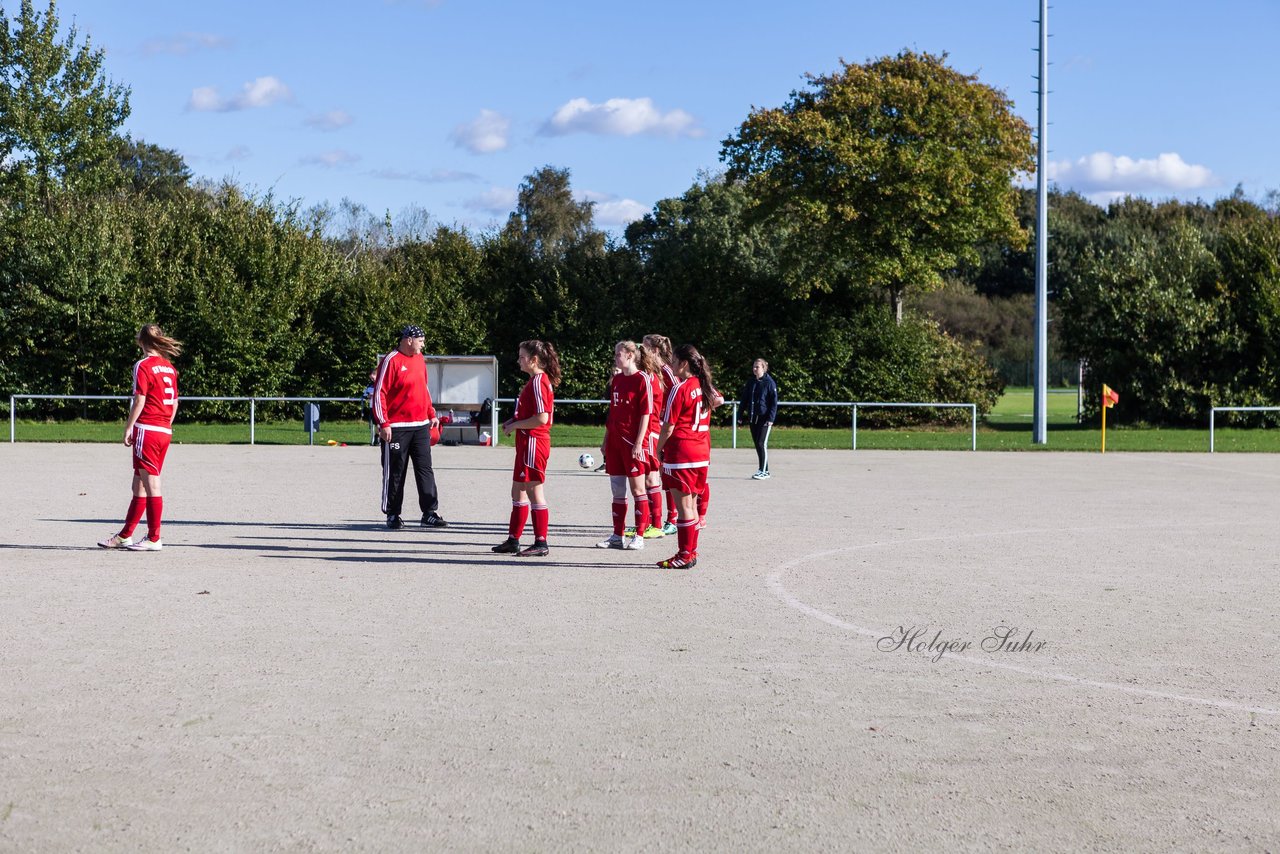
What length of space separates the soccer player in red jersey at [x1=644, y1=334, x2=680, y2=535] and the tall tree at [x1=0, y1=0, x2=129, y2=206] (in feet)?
111

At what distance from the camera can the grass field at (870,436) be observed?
2919 centimetres

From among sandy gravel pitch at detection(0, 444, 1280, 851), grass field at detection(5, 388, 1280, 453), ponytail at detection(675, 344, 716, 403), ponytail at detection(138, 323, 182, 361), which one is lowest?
sandy gravel pitch at detection(0, 444, 1280, 851)

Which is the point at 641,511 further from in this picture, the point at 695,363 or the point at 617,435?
the point at 695,363

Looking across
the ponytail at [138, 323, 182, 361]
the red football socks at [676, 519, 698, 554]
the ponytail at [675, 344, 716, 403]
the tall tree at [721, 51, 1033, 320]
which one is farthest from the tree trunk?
the ponytail at [138, 323, 182, 361]

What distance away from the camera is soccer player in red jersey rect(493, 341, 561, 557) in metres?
10.9

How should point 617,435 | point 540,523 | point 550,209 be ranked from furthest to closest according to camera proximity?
point 550,209 → point 617,435 → point 540,523

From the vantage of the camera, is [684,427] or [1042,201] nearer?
[684,427]

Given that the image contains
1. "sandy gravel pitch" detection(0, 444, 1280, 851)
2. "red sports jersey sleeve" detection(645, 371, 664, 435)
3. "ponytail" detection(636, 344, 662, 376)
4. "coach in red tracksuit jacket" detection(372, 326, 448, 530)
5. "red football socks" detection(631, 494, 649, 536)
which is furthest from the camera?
"coach in red tracksuit jacket" detection(372, 326, 448, 530)

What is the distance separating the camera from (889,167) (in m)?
36.2

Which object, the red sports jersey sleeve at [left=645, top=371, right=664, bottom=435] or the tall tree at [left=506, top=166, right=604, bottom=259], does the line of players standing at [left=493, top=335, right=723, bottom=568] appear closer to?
the red sports jersey sleeve at [left=645, top=371, right=664, bottom=435]

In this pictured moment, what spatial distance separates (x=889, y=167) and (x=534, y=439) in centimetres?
2726

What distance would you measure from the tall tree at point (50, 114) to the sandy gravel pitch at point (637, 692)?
32.7 m

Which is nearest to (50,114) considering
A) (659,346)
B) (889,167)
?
(889,167)

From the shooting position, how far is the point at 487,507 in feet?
50.4
